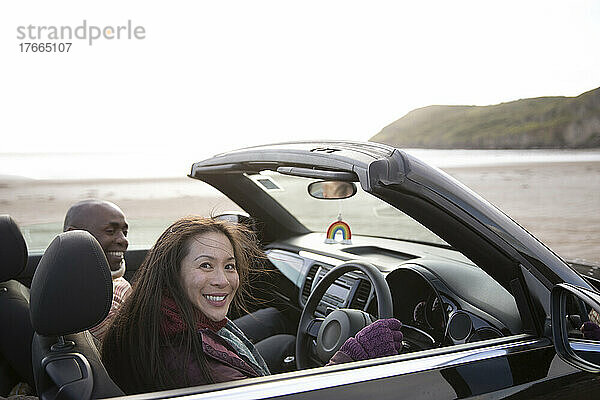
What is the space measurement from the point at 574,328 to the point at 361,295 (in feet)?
2.65

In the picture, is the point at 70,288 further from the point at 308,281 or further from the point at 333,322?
the point at 308,281

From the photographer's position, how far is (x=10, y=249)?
1718 millimetres

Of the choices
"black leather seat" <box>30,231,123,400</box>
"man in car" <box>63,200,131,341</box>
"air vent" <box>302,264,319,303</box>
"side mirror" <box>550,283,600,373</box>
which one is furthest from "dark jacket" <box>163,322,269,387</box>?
"air vent" <box>302,264,319,303</box>

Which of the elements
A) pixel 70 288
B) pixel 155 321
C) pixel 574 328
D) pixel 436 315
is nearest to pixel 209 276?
pixel 155 321

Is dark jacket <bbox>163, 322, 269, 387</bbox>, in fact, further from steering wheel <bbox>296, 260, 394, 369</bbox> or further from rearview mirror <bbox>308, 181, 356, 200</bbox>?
rearview mirror <bbox>308, 181, 356, 200</bbox>

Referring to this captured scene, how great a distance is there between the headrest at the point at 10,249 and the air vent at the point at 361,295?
1063 mm

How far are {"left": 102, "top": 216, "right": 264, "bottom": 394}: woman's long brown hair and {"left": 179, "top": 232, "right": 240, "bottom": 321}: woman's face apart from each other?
0.02m

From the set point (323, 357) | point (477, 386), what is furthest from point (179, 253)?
point (477, 386)

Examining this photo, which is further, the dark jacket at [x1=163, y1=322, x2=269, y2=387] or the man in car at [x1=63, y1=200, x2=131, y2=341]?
the man in car at [x1=63, y1=200, x2=131, y2=341]

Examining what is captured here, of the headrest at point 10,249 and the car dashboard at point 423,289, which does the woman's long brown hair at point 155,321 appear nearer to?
the headrest at point 10,249

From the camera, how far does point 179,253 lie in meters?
1.54

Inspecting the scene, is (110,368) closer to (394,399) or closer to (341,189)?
(394,399)

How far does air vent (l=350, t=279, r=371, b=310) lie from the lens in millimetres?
2094

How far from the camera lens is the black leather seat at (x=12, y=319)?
5.62 feet
